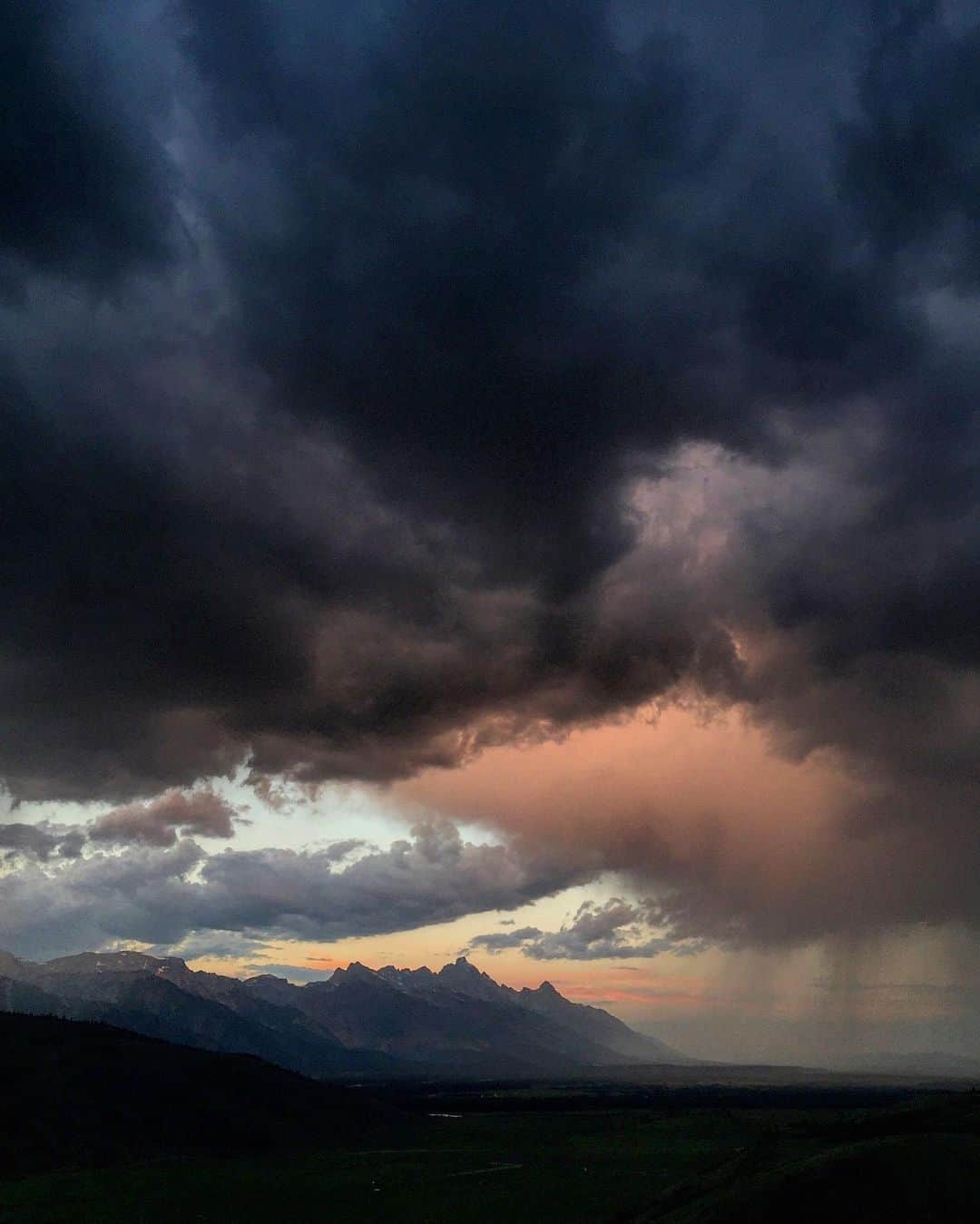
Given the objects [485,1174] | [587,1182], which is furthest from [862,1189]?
[485,1174]

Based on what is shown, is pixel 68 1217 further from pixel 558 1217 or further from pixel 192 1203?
pixel 558 1217

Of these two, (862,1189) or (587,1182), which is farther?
(587,1182)

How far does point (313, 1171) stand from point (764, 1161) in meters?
108

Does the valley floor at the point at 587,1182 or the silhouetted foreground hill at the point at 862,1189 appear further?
the valley floor at the point at 587,1182

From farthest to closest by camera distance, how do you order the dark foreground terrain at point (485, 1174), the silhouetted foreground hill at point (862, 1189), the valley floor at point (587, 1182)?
the dark foreground terrain at point (485, 1174), the valley floor at point (587, 1182), the silhouetted foreground hill at point (862, 1189)

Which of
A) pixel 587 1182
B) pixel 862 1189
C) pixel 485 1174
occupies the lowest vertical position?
pixel 485 1174

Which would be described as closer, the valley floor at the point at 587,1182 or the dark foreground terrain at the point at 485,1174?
the valley floor at the point at 587,1182

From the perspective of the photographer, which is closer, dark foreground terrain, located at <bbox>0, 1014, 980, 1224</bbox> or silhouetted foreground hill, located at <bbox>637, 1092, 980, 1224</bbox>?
silhouetted foreground hill, located at <bbox>637, 1092, 980, 1224</bbox>

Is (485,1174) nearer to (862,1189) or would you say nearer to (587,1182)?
(587,1182)

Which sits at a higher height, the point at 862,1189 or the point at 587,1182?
the point at 862,1189

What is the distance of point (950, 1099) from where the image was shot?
130 metres

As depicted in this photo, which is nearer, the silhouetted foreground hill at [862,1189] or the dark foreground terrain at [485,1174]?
the silhouetted foreground hill at [862,1189]

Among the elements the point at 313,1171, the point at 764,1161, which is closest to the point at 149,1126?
the point at 313,1171

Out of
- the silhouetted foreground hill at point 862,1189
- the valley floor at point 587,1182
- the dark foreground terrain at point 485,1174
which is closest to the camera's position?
the silhouetted foreground hill at point 862,1189
